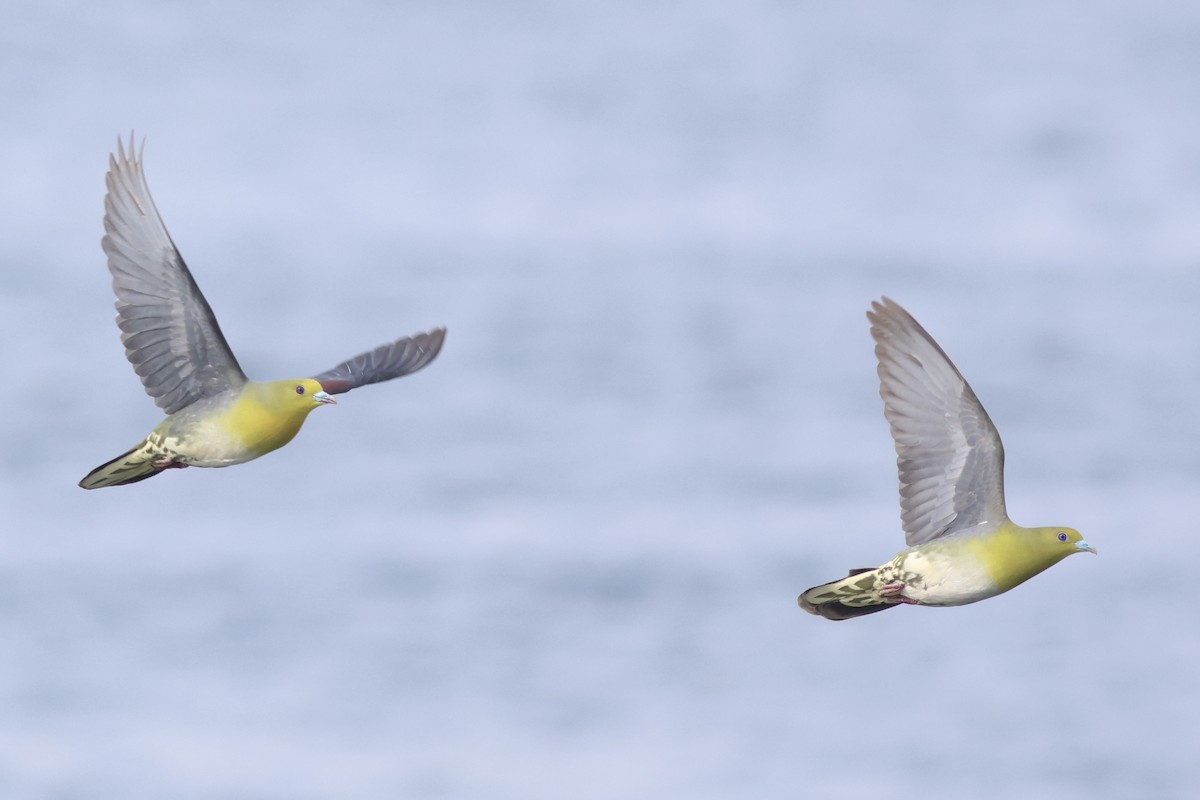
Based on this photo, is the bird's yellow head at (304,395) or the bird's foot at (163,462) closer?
the bird's yellow head at (304,395)

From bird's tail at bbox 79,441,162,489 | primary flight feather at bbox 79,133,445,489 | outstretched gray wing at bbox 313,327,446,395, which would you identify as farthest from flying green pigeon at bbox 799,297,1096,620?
bird's tail at bbox 79,441,162,489

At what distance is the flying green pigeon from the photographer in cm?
2466

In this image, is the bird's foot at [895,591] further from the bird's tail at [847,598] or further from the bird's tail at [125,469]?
the bird's tail at [125,469]

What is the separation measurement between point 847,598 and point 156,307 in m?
8.86

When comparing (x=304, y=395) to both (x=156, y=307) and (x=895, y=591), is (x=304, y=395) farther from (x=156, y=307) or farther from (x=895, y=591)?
(x=895, y=591)

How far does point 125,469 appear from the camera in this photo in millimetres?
26438

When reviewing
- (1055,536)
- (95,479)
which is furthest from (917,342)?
(95,479)

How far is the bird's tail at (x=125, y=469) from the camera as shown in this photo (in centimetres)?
2625

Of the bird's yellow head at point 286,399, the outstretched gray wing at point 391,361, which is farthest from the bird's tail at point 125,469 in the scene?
the outstretched gray wing at point 391,361

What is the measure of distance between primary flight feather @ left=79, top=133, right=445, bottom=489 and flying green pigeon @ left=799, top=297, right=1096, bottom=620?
6.85m

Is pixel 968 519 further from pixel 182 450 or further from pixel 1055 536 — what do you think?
pixel 182 450

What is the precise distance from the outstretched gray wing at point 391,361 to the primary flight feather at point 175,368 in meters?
3.69

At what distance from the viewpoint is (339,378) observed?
30.2m

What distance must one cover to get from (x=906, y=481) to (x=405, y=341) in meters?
8.73
